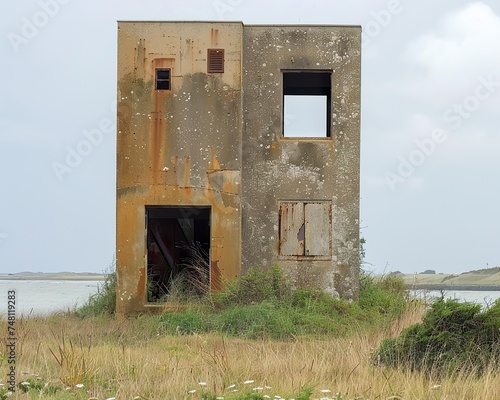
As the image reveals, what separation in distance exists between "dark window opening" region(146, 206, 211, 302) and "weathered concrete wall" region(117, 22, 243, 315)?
3.45 ft

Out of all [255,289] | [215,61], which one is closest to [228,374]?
[255,289]

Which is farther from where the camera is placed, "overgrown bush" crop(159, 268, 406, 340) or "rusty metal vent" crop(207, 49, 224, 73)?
"rusty metal vent" crop(207, 49, 224, 73)

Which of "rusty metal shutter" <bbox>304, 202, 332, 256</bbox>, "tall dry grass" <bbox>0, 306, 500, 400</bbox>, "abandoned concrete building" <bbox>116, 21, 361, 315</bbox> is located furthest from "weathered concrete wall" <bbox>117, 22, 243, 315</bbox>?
"tall dry grass" <bbox>0, 306, 500, 400</bbox>

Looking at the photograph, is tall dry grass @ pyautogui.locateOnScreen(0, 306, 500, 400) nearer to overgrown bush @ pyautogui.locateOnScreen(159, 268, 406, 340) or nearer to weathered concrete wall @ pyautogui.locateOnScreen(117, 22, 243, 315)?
overgrown bush @ pyautogui.locateOnScreen(159, 268, 406, 340)

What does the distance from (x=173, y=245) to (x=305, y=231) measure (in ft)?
19.7

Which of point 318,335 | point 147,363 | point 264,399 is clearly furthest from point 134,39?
point 264,399

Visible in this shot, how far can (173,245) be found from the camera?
2216cm

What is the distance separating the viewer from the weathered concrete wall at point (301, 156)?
1712cm

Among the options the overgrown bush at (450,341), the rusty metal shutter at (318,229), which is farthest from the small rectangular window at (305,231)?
the overgrown bush at (450,341)

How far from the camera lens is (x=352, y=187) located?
1728 centimetres

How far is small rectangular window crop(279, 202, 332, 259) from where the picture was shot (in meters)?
17.1

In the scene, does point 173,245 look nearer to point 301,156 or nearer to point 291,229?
point 291,229

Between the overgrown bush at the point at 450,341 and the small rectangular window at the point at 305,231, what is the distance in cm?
613

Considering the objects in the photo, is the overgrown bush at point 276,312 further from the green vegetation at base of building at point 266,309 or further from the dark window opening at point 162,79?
the dark window opening at point 162,79
